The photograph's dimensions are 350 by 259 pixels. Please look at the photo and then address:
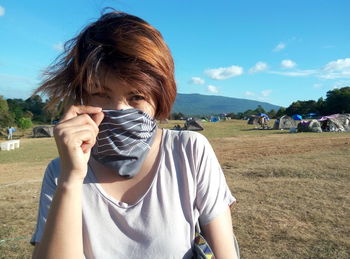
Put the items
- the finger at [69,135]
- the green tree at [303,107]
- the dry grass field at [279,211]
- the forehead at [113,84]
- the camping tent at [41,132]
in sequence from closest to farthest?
the finger at [69,135]
the forehead at [113,84]
the dry grass field at [279,211]
the camping tent at [41,132]
the green tree at [303,107]

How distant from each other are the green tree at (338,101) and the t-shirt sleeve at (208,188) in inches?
2566

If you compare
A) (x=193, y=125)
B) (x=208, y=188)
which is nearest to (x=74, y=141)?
(x=208, y=188)

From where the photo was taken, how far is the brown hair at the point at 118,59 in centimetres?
126

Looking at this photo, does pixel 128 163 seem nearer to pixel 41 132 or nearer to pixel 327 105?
pixel 41 132

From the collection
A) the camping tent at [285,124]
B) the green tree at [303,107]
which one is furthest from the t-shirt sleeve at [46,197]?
the green tree at [303,107]

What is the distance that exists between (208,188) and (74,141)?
56 centimetres

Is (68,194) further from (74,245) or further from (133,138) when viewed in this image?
(133,138)

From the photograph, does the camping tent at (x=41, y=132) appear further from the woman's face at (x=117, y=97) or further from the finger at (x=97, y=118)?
the finger at (x=97, y=118)

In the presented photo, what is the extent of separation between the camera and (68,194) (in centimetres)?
109

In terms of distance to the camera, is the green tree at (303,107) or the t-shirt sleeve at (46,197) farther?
the green tree at (303,107)

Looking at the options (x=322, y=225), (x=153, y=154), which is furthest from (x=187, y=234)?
(x=322, y=225)

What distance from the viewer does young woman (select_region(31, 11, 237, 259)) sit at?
1.19 meters

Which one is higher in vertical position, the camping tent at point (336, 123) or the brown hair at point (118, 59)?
the brown hair at point (118, 59)

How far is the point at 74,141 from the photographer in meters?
1.09
